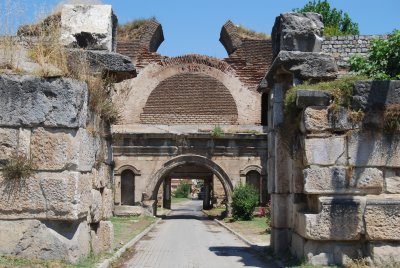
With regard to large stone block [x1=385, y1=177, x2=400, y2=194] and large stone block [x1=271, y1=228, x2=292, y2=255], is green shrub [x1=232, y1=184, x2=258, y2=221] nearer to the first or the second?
large stone block [x1=271, y1=228, x2=292, y2=255]

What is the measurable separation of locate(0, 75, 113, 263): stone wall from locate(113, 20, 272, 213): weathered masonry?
16.5 meters

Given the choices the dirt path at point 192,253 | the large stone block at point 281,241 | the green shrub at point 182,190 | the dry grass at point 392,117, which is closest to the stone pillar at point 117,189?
the dirt path at point 192,253

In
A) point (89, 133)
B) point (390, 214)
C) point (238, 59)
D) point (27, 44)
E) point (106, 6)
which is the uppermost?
point (238, 59)

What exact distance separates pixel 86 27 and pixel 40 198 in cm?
344

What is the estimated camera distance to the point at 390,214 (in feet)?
24.7

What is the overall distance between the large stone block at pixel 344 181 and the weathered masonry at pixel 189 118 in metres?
16.2

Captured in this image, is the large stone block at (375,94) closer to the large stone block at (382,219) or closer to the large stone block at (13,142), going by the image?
the large stone block at (382,219)

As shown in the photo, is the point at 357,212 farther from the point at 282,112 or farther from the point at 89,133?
the point at 89,133

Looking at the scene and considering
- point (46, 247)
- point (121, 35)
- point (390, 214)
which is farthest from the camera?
point (121, 35)

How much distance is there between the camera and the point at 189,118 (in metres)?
27.0

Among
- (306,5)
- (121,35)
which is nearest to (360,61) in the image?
(121,35)

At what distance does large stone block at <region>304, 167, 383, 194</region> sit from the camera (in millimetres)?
7812

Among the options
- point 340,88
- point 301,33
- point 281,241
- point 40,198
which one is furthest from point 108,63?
point 281,241

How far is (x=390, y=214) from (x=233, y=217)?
49.3ft
